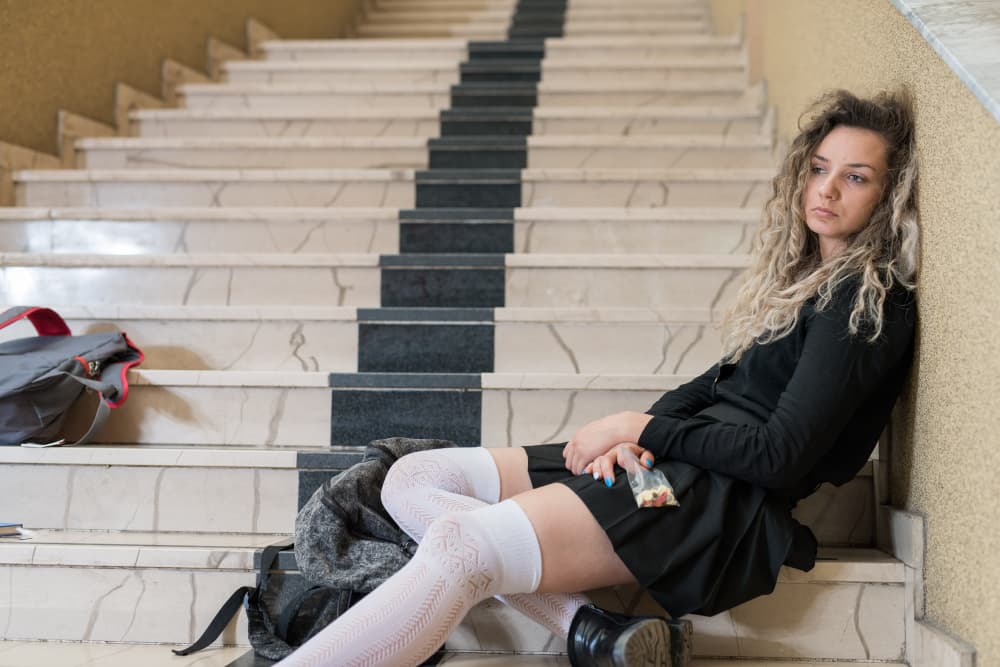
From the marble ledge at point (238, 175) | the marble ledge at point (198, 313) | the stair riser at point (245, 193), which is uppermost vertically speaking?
the marble ledge at point (238, 175)

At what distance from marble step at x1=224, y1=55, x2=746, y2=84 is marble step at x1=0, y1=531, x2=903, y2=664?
226cm

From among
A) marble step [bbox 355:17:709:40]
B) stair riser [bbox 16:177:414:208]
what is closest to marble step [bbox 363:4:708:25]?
marble step [bbox 355:17:709:40]

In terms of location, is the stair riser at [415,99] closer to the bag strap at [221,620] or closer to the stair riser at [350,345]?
the stair riser at [350,345]

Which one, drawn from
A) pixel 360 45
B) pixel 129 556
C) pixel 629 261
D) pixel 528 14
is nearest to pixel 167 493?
pixel 129 556

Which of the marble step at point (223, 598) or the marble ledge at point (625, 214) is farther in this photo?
the marble ledge at point (625, 214)

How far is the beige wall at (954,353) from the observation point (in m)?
1.16

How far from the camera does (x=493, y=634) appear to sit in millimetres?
1474

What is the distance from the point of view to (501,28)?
459 cm

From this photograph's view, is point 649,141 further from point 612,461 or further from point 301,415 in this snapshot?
point 612,461

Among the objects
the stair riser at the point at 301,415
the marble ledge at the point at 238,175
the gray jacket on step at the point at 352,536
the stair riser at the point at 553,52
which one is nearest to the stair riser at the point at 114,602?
the gray jacket on step at the point at 352,536

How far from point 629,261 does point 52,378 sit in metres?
1.22

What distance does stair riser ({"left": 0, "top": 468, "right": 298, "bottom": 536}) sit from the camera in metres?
1.73

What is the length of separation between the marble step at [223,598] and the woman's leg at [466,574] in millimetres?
178

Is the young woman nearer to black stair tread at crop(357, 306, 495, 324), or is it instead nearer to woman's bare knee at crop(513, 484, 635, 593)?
woman's bare knee at crop(513, 484, 635, 593)
